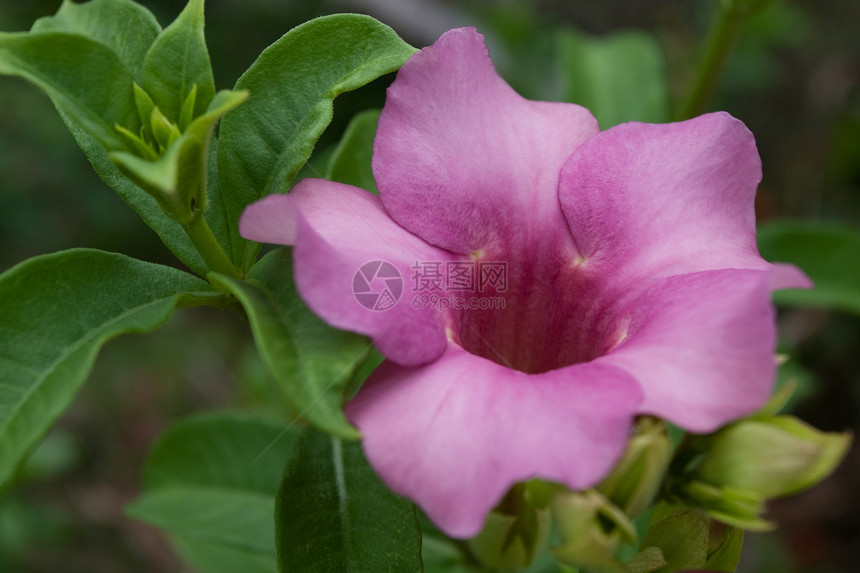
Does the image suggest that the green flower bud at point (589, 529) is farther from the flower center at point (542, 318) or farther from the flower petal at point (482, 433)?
the flower center at point (542, 318)

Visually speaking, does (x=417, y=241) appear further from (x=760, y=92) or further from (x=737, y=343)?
(x=760, y=92)

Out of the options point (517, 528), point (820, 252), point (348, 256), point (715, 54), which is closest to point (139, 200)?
point (348, 256)

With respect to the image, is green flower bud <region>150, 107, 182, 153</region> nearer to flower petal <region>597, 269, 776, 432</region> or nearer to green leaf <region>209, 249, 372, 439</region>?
green leaf <region>209, 249, 372, 439</region>

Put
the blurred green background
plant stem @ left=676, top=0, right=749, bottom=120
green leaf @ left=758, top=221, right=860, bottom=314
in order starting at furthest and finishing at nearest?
1. the blurred green background
2. green leaf @ left=758, top=221, right=860, bottom=314
3. plant stem @ left=676, top=0, right=749, bottom=120

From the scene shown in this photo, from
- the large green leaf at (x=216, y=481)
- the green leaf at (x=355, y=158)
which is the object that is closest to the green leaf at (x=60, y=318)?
the green leaf at (x=355, y=158)

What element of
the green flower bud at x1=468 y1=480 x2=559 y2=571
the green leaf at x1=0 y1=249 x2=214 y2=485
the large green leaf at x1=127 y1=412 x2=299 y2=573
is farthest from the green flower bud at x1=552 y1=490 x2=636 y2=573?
the large green leaf at x1=127 y1=412 x2=299 y2=573
